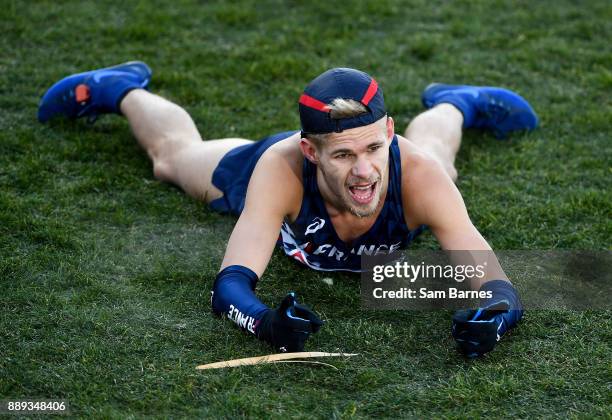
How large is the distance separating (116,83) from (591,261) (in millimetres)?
3100

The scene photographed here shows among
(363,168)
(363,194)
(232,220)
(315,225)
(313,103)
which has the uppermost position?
(313,103)

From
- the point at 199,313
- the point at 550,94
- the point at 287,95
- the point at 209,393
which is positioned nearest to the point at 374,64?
the point at 287,95

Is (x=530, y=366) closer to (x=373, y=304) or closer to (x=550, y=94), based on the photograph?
(x=373, y=304)

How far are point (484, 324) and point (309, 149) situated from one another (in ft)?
3.71

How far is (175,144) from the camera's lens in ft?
18.7

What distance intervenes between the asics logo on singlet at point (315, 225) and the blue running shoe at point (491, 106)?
182 centimetres

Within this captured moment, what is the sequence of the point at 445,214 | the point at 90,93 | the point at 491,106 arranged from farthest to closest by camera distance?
the point at 491,106, the point at 90,93, the point at 445,214

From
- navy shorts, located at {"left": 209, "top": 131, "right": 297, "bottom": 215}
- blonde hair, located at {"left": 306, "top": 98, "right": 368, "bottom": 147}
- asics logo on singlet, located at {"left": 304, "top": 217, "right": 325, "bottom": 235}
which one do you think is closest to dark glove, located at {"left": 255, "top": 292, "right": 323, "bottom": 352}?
asics logo on singlet, located at {"left": 304, "top": 217, "right": 325, "bottom": 235}

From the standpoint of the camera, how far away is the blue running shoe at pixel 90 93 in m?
5.98

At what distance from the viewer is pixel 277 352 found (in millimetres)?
4078

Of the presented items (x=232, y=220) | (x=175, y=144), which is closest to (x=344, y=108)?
(x=232, y=220)

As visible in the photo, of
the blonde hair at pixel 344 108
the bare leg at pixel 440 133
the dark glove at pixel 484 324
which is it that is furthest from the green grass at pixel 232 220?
the blonde hair at pixel 344 108

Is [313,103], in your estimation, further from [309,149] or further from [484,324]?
[484,324]

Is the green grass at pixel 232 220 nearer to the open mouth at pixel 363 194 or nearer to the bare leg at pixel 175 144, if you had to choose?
the bare leg at pixel 175 144
